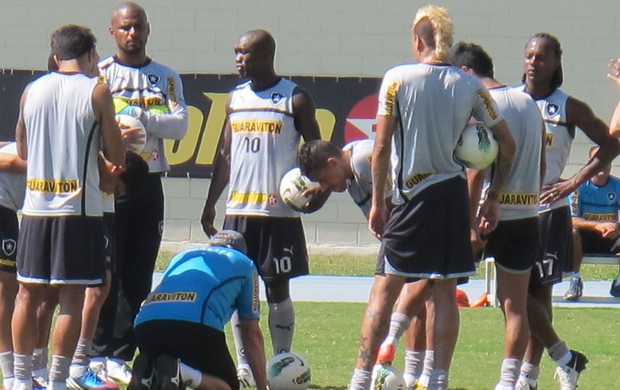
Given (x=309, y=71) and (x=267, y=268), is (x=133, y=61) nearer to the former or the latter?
(x=267, y=268)

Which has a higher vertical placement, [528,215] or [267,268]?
[528,215]

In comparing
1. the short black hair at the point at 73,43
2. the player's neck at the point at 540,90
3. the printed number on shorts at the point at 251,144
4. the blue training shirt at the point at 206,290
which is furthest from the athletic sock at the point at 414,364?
the short black hair at the point at 73,43

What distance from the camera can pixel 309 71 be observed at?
1609 cm

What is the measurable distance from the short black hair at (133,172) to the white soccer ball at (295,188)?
0.83 m

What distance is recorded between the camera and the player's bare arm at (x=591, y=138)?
7.15 metres

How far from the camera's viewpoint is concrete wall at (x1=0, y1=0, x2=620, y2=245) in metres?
15.7

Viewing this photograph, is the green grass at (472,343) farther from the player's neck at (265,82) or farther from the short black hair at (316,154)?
the player's neck at (265,82)

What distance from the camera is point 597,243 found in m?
12.9

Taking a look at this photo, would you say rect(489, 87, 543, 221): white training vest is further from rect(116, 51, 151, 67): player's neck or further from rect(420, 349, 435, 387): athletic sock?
rect(116, 51, 151, 67): player's neck

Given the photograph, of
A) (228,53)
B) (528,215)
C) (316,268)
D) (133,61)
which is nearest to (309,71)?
(228,53)

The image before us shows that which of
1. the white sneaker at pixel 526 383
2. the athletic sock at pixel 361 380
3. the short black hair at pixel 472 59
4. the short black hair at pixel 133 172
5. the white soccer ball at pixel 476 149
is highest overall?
the short black hair at pixel 472 59

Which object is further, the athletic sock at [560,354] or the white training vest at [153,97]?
the white training vest at [153,97]

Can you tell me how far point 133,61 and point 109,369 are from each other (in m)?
1.89

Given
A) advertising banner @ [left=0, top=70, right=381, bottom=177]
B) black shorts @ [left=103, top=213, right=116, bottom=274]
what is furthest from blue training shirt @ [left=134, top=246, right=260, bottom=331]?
advertising banner @ [left=0, top=70, right=381, bottom=177]
